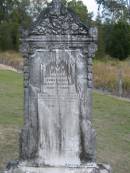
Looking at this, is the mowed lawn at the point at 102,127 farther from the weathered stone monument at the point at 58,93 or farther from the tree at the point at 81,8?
the tree at the point at 81,8

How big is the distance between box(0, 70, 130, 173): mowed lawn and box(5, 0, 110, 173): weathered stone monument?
75.2 inches

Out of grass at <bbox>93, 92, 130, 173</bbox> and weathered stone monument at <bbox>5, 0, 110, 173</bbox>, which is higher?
weathered stone monument at <bbox>5, 0, 110, 173</bbox>

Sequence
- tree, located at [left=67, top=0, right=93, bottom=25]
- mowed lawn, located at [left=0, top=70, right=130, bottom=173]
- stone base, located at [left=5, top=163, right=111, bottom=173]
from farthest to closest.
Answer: tree, located at [left=67, top=0, right=93, bottom=25] → mowed lawn, located at [left=0, top=70, right=130, bottom=173] → stone base, located at [left=5, top=163, right=111, bottom=173]

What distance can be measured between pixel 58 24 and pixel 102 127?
7.08 m

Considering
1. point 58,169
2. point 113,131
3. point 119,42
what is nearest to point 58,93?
point 58,169

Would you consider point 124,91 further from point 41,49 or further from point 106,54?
point 106,54

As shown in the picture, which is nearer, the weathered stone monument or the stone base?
the weathered stone monument

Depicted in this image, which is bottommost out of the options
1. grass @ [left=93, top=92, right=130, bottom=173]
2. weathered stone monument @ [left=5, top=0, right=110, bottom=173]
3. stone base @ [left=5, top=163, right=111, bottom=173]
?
grass @ [left=93, top=92, right=130, bottom=173]

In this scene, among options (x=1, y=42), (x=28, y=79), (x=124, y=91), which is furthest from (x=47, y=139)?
(x=1, y=42)

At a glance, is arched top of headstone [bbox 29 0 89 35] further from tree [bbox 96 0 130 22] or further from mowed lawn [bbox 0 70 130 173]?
tree [bbox 96 0 130 22]

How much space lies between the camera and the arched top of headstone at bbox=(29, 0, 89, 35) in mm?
9117

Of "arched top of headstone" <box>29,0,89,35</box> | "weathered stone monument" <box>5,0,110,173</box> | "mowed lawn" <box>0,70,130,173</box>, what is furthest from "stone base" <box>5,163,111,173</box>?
"arched top of headstone" <box>29,0,89,35</box>

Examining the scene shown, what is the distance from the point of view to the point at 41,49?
9.18 m

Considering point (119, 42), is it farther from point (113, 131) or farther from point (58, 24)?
point (58, 24)
